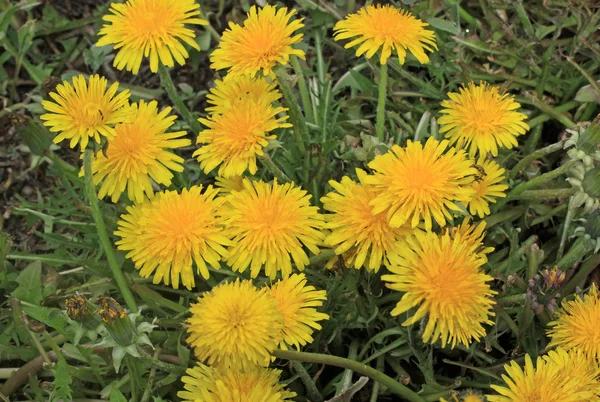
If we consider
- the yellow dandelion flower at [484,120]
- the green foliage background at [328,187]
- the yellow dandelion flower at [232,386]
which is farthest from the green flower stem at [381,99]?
the yellow dandelion flower at [232,386]

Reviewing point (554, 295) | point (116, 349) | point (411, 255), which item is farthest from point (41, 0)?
point (554, 295)

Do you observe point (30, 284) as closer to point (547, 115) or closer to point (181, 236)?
point (181, 236)

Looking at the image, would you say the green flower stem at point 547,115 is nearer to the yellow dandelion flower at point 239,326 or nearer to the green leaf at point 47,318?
the yellow dandelion flower at point 239,326

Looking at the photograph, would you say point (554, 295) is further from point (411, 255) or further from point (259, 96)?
point (259, 96)

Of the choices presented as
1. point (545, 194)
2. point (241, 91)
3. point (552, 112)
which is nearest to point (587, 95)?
point (552, 112)

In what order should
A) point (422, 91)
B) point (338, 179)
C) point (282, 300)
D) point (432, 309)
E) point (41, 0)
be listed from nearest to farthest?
1. point (432, 309)
2. point (282, 300)
3. point (338, 179)
4. point (422, 91)
5. point (41, 0)

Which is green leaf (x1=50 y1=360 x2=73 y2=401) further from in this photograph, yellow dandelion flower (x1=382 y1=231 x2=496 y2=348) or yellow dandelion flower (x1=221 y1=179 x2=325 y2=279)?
yellow dandelion flower (x1=382 y1=231 x2=496 y2=348)
